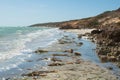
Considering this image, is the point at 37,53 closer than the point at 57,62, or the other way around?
the point at 57,62

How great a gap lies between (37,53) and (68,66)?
8.79m

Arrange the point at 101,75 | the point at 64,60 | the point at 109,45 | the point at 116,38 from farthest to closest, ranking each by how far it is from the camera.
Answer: the point at 116,38, the point at 109,45, the point at 64,60, the point at 101,75

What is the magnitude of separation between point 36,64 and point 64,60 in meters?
3.39

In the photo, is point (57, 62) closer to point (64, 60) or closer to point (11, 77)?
point (64, 60)

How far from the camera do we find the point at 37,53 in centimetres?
3027

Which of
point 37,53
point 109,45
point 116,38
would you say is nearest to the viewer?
point 37,53

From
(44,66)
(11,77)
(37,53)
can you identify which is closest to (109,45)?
(37,53)

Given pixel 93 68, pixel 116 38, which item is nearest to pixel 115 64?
Result: pixel 93 68

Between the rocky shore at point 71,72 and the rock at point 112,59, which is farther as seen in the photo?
the rock at point 112,59

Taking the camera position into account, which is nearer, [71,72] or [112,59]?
[71,72]

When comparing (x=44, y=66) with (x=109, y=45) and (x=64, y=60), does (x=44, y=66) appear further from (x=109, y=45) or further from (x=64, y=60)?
(x=109, y=45)

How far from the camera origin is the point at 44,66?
22000 millimetres

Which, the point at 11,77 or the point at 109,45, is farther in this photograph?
→ the point at 109,45

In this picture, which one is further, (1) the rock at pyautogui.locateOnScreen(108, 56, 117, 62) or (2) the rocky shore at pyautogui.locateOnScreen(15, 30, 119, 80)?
(1) the rock at pyautogui.locateOnScreen(108, 56, 117, 62)
